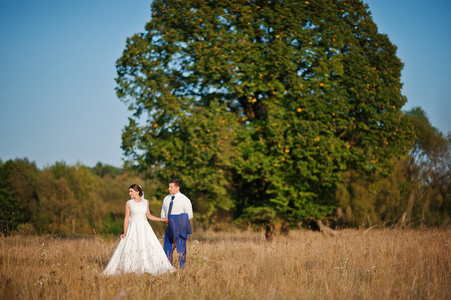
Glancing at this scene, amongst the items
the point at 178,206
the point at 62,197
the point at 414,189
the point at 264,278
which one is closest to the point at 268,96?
the point at 178,206

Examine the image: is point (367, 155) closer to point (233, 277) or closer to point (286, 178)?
point (286, 178)

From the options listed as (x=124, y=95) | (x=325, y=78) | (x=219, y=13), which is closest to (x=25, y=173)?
(x=124, y=95)

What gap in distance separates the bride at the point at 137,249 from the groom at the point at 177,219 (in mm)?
359

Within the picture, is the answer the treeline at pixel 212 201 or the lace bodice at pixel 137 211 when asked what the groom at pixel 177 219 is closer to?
the lace bodice at pixel 137 211

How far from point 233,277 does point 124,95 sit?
9.96 m

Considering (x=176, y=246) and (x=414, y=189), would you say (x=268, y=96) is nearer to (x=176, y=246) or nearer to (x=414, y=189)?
(x=176, y=246)

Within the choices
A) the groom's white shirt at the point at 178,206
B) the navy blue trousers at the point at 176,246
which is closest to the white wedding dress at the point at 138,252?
the navy blue trousers at the point at 176,246

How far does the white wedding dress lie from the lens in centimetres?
746

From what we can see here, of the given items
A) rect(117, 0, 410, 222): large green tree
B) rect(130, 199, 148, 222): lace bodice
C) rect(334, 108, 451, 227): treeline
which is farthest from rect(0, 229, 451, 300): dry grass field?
rect(334, 108, 451, 227): treeline

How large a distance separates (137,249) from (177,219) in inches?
38.2

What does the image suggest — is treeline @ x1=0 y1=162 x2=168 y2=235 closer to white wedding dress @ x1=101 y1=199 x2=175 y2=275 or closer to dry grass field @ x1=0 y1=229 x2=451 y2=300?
dry grass field @ x1=0 y1=229 x2=451 y2=300

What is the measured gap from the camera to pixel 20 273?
715 centimetres

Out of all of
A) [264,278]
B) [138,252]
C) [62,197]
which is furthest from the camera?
[62,197]

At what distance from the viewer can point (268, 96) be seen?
50.3ft
